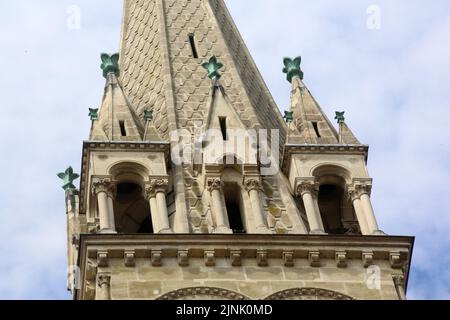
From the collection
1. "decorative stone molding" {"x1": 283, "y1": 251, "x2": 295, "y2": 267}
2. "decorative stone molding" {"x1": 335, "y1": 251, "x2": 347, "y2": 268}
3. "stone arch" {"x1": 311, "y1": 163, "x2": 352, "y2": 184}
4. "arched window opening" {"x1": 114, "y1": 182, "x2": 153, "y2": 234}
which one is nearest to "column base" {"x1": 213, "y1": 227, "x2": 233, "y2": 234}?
"decorative stone molding" {"x1": 283, "y1": 251, "x2": 295, "y2": 267}

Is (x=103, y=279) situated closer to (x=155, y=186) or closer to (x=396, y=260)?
(x=155, y=186)

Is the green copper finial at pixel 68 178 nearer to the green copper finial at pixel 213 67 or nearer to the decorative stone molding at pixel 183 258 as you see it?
the green copper finial at pixel 213 67

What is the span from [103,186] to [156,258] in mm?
2875

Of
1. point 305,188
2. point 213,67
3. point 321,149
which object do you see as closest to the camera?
point 305,188

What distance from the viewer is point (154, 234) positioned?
34.9 m

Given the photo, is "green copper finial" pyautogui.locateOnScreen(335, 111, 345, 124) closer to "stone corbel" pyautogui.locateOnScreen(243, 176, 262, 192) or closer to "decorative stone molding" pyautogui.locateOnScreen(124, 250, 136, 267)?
"stone corbel" pyautogui.locateOnScreen(243, 176, 262, 192)

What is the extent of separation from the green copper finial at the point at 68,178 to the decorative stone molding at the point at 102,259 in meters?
6.93

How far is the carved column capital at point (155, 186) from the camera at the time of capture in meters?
36.8

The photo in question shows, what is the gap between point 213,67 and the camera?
40.3 meters

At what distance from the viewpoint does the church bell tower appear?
34.5 meters

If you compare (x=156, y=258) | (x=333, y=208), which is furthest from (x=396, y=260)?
(x=156, y=258)

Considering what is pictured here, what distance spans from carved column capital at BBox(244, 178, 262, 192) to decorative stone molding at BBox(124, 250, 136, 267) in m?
3.77
